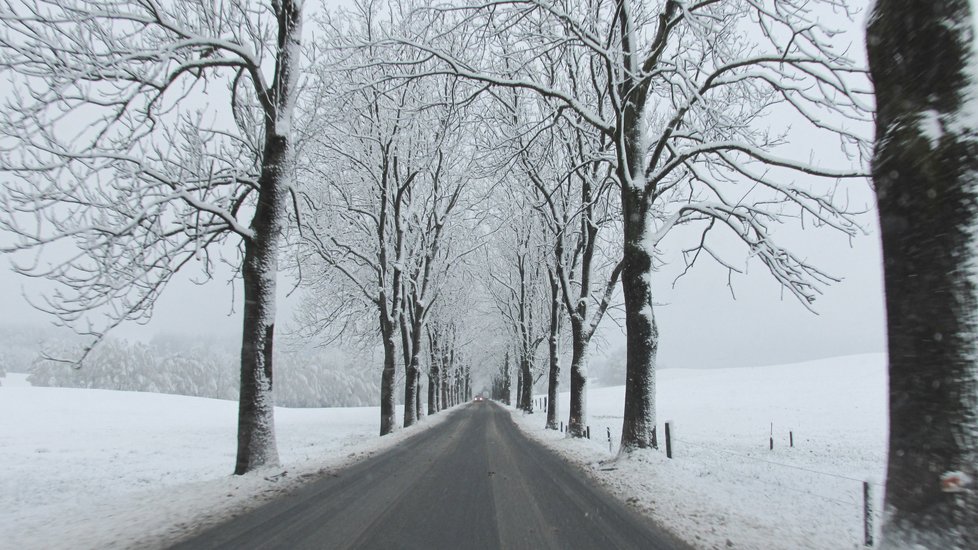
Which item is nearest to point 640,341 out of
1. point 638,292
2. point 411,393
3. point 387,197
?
point 638,292

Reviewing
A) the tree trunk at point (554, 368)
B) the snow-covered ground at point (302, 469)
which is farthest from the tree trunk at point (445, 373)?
the tree trunk at point (554, 368)

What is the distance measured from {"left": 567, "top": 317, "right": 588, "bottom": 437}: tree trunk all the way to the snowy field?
2.08ft

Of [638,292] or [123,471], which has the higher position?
[638,292]

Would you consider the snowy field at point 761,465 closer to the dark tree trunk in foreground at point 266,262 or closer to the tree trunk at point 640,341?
the tree trunk at point 640,341

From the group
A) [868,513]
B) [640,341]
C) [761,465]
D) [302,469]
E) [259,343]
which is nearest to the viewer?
[868,513]

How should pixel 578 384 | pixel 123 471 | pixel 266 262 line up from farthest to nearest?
pixel 578 384
pixel 123 471
pixel 266 262

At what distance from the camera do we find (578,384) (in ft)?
52.9

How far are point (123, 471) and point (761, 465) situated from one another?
57.2 feet

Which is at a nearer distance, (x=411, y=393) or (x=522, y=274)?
(x=411, y=393)

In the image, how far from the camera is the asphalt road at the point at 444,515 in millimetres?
4551

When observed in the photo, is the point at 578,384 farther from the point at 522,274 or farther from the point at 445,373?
the point at 445,373

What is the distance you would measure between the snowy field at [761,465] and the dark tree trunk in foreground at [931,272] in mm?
1855

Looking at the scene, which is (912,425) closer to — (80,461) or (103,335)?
(103,335)

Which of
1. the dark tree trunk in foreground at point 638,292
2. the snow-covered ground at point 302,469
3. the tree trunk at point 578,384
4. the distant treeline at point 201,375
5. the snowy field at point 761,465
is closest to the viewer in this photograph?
the snow-covered ground at point 302,469
